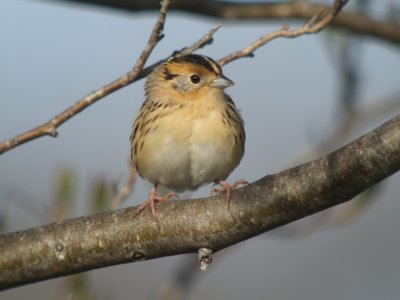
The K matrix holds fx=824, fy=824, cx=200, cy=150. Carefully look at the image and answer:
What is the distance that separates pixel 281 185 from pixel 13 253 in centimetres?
122

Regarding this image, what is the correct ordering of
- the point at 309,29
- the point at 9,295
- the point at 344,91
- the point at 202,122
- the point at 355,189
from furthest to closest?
the point at 9,295
the point at 344,91
the point at 202,122
the point at 309,29
the point at 355,189

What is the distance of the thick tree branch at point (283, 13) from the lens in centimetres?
544

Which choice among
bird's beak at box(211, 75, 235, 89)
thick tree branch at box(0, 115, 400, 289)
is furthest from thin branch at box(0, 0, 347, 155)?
bird's beak at box(211, 75, 235, 89)

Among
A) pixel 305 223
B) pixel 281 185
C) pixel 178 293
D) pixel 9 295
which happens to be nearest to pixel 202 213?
pixel 281 185

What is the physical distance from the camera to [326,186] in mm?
2887

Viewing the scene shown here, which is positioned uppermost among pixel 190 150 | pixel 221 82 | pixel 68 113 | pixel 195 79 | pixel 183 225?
pixel 195 79

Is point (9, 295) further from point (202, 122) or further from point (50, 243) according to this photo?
point (50, 243)

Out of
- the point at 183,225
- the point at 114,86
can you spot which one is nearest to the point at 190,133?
the point at 114,86

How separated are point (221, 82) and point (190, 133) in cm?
52

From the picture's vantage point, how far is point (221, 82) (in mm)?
4879

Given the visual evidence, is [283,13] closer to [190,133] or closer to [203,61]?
[203,61]

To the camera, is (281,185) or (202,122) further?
(202,122)

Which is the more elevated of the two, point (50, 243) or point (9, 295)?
point (9, 295)

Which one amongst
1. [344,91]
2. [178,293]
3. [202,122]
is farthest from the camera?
[344,91]
